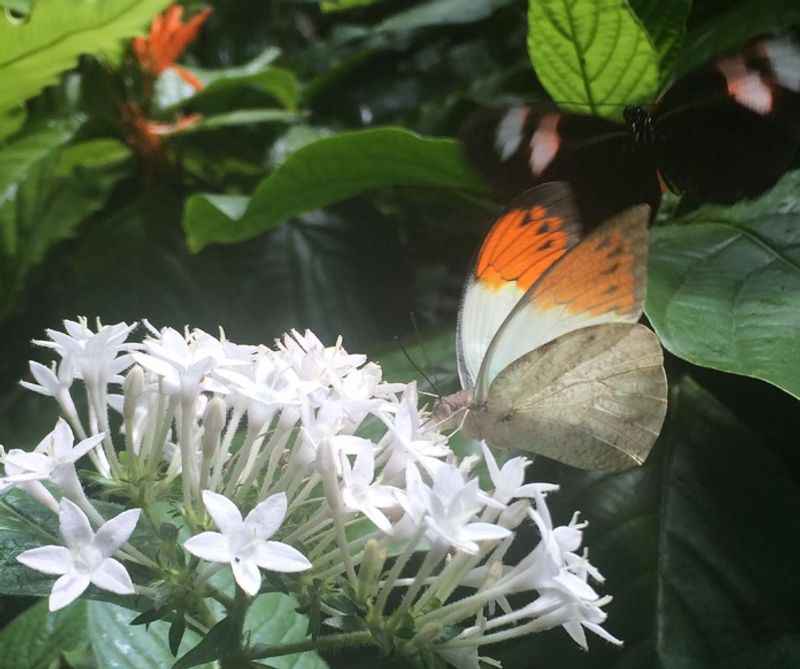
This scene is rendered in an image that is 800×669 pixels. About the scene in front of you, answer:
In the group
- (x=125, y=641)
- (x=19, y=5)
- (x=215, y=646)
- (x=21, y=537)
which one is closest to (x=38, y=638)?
(x=125, y=641)

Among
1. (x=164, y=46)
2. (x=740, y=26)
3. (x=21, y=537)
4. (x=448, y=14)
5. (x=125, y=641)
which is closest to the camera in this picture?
(x=21, y=537)

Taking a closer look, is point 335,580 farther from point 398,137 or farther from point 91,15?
point 91,15

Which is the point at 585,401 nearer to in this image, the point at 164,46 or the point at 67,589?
the point at 67,589

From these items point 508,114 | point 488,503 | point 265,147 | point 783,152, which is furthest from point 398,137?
point 265,147

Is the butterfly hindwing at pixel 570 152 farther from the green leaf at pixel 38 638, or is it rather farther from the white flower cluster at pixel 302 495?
the green leaf at pixel 38 638

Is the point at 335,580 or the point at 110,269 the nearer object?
the point at 335,580

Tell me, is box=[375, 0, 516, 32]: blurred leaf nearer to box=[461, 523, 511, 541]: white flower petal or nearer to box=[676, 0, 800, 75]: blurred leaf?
box=[676, 0, 800, 75]: blurred leaf

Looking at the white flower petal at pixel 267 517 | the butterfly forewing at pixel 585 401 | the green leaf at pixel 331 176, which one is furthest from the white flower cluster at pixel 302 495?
the green leaf at pixel 331 176
